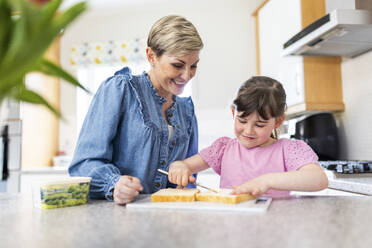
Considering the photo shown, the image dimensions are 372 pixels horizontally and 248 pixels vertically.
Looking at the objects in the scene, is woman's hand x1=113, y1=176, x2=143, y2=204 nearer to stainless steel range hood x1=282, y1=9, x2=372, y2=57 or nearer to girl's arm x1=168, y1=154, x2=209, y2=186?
girl's arm x1=168, y1=154, x2=209, y2=186

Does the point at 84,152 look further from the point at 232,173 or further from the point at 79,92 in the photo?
the point at 79,92

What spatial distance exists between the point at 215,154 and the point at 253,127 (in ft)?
0.67

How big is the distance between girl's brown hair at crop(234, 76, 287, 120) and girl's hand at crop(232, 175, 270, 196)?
284 mm

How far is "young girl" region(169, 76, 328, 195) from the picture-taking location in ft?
3.28

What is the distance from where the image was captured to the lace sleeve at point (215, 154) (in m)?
1.27

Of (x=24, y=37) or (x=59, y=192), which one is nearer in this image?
(x=24, y=37)

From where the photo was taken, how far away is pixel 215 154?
1.30m

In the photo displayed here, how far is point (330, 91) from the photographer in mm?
2594

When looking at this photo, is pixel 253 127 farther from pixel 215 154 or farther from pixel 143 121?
pixel 143 121

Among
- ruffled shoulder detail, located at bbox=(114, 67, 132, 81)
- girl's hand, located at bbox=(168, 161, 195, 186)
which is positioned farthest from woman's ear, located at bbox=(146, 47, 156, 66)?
girl's hand, located at bbox=(168, 161, 195, 186)

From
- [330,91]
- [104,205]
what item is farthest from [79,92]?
[104,205]

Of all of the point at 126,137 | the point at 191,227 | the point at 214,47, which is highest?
the point at 214,47

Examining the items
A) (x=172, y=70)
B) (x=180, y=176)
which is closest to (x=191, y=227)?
(x=180, y=176)

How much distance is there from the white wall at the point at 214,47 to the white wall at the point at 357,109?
1.47 metres
